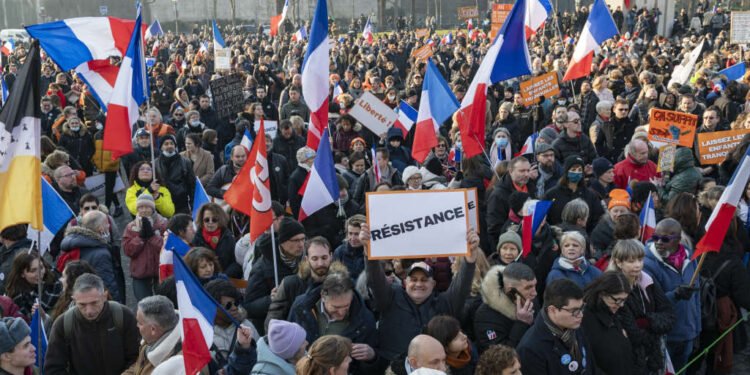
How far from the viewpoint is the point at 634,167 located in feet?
30.1

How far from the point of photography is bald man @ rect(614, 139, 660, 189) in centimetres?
912

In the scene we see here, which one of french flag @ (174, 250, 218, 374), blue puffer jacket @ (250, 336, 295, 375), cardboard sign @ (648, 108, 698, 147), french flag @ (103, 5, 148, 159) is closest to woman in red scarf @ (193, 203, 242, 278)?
french flag @ (103, 5, 148, 159)

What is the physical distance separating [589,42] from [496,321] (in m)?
8.44

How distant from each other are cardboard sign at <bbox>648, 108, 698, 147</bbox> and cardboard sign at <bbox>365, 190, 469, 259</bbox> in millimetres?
5235

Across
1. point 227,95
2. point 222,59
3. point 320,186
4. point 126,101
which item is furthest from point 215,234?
point 222,59

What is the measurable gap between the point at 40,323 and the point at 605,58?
17.1 meters

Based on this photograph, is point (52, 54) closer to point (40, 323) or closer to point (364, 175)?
point (364, 175)

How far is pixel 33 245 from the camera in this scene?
22.7 feet

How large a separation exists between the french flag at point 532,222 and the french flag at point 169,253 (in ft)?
8.65

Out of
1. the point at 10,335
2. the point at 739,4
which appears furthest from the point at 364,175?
the point at 739,4

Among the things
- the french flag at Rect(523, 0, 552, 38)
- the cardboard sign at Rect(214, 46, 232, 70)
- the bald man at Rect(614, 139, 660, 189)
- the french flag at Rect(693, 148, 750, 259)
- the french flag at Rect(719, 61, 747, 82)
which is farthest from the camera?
the cardboard sign at Rect(214, 46, 232, 70)

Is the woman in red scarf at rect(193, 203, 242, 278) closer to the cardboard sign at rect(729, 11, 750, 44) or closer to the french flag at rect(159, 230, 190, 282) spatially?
the french flag at rect(159, 230, 190, 282)

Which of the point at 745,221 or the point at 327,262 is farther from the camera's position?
the point at 745,221

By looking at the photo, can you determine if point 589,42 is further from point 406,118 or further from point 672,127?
point 672,127
